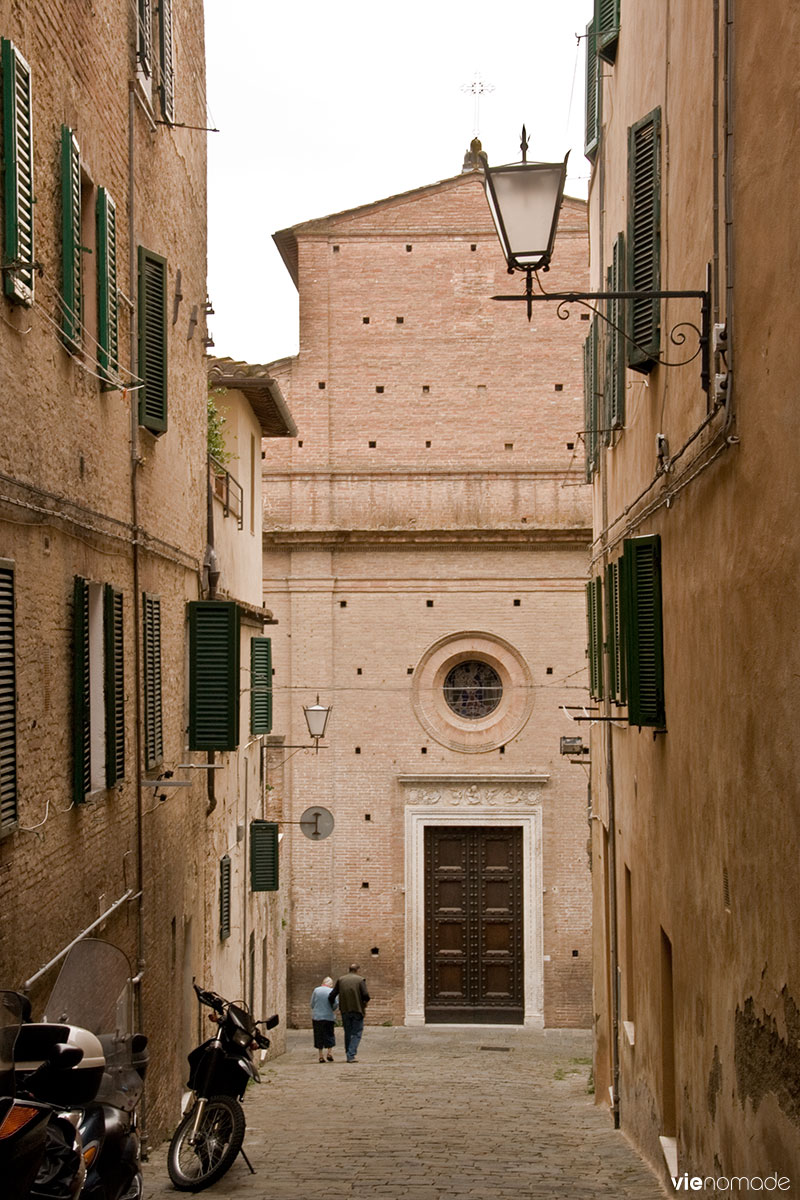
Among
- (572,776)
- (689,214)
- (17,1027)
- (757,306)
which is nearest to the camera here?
(17,1027)

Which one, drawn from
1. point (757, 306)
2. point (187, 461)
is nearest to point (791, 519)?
point (757, 306)

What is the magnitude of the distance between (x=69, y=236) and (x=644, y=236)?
3.35 meters

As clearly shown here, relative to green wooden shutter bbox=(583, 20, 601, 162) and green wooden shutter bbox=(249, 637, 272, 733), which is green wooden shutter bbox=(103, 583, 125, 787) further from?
green wooden shutter bbox=(249, 637, 272, 733)

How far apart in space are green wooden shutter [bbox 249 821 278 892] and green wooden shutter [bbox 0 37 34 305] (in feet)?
39.0

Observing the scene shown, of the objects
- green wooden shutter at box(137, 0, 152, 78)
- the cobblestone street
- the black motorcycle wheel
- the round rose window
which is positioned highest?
green wooden shutter at box(137, 0, 152, 78)

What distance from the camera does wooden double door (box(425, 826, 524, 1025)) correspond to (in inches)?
921

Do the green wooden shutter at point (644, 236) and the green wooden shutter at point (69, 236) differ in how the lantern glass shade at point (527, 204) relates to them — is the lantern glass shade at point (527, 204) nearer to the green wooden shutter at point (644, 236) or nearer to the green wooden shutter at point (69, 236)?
the green wooden shutter at point (644, 236)

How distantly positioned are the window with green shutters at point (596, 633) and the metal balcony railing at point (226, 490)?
3.69m

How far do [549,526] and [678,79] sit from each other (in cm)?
1605

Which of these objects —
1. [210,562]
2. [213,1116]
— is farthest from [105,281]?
[210,562]

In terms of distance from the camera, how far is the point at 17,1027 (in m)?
4.50

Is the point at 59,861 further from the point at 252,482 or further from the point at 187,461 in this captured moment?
the point at 252,482

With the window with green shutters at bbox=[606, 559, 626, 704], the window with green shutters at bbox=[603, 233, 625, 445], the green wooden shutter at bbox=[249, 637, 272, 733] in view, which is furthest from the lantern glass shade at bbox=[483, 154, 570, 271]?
the green wooden shutter at bbox=[249, 637, 272, 733]

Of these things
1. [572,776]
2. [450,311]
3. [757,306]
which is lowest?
[572,776]
